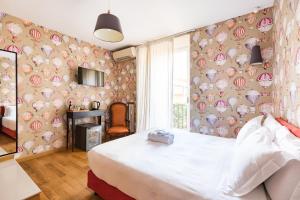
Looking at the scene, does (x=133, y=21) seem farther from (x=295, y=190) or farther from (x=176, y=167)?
(x=295, y=190)

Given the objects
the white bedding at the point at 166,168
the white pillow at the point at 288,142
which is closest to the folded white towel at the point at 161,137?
the white bedding at the point at 166,168

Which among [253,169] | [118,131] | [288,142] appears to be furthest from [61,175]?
[288,142]

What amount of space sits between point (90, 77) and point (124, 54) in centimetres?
A: 105

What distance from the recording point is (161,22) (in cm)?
276

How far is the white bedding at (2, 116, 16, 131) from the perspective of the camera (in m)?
1.95

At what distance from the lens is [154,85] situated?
Result: 3.57m

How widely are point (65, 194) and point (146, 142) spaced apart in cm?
116

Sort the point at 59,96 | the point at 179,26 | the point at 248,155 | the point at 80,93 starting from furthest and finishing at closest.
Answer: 1. the point at 80,93
2. the point at 59,96
3. the point at 179,26
4. the point at 248,155

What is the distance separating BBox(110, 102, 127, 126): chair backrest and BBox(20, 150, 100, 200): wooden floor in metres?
1.08

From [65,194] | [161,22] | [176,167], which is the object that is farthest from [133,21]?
[65,194]

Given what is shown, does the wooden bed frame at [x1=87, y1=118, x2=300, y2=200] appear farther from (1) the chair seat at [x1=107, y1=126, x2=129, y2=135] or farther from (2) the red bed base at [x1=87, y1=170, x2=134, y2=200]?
(1) the chair seat at [x1=107, y1=126, x2=129, y2=135]

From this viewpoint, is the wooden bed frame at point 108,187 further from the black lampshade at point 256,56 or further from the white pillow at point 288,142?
the black lampshade at point 256,56

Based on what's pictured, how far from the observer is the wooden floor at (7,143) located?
1899mm

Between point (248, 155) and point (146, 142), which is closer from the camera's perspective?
point (248, 155)
